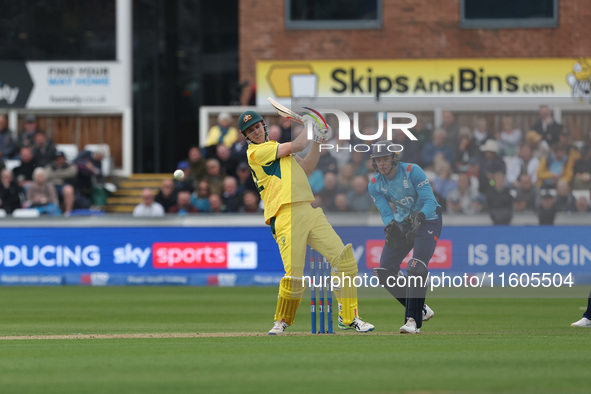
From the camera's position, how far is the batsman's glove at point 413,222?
1166 cm

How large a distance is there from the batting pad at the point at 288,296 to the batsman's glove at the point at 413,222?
135 centimetres

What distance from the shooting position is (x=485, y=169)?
15445 mm

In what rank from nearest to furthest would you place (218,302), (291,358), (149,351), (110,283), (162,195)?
(291,358) → (149,351) → (218,302) → (110,283) → (162,195)

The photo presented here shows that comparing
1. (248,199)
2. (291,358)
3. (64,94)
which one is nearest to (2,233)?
(248,199)

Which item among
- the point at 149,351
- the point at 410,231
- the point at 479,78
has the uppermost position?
the point at 479,78

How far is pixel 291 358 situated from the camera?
899 centimetres

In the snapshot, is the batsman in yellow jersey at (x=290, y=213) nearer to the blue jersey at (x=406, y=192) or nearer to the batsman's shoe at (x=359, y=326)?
the batsman's shoe at (x=359, y=326)

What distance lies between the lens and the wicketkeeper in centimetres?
1153

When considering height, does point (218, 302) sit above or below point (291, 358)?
below

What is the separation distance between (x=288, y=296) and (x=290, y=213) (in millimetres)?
846

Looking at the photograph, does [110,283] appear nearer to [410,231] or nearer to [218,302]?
[218,302]

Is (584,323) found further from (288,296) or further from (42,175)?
(42,175)

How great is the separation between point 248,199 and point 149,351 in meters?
11.5

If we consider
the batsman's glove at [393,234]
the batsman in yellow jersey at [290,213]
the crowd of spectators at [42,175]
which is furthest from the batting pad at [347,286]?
the crowd of spectators at [42,175]
